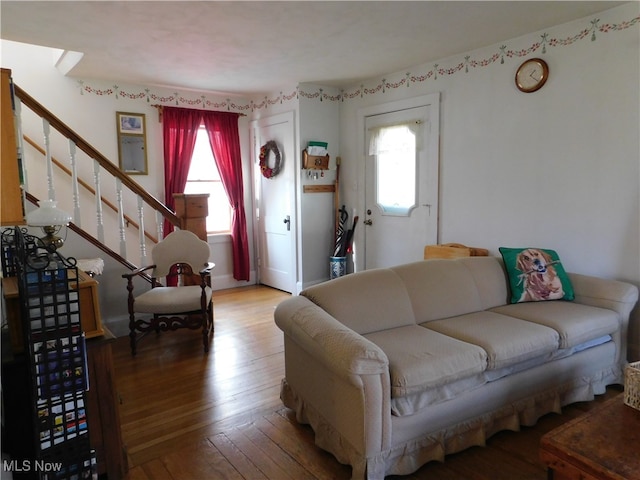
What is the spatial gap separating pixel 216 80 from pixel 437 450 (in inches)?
159

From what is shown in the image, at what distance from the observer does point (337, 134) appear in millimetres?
5070

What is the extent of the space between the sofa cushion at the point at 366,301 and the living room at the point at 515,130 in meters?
1.57

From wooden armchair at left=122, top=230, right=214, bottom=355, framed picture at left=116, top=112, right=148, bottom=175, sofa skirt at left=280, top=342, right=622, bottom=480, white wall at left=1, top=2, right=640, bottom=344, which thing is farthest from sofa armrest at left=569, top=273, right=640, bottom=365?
framed picture at left=116, top=112, right=148, bottom=175

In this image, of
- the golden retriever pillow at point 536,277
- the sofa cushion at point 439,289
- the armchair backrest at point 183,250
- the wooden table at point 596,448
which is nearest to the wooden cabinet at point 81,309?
the sofa cushion at point 439,289

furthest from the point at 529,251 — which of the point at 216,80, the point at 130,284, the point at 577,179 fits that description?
the point at 216,80

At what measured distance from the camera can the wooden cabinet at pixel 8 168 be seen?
1.24 m

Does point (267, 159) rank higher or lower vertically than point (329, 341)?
higher

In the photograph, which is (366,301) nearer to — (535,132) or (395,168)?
(535,132)

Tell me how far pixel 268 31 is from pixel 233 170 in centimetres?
250

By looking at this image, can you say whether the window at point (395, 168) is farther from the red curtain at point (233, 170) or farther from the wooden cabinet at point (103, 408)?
the wooden cabinet at point (103, 408)

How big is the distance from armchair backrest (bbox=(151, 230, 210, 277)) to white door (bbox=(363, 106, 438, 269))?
1.90 metres

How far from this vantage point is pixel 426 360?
1930 mm

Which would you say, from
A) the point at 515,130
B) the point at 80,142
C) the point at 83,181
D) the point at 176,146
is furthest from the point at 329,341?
the point at 176,146

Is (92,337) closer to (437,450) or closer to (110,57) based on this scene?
(437,450)
